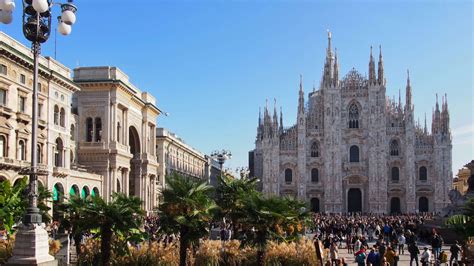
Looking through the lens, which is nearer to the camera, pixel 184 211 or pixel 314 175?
pixel 184 211

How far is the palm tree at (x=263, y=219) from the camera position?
1848 centimetres

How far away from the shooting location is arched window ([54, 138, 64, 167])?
3966cm

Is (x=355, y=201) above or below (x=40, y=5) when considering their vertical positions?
below

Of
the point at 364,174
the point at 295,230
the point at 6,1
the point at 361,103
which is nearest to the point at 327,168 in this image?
the point at 364,174

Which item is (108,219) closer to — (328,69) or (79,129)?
(79,129)

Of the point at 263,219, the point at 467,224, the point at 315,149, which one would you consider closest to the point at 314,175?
the point at 315,149

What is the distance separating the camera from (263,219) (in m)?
18.5

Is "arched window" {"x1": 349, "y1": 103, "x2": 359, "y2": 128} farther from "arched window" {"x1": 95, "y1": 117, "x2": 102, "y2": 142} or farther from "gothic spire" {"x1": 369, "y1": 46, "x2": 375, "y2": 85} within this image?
"arched window" {"x1": 95, "y1": 117, "x2": 102, "y2": 142}

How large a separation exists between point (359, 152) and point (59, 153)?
154 feet

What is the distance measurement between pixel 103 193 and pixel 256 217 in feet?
102

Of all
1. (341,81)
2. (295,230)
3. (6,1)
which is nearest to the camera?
(6,1)

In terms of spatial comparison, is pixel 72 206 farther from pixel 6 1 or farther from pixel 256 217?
pixel 6 1

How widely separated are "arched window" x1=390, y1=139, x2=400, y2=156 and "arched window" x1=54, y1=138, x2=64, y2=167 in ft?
159

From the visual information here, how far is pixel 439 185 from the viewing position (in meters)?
73.6
